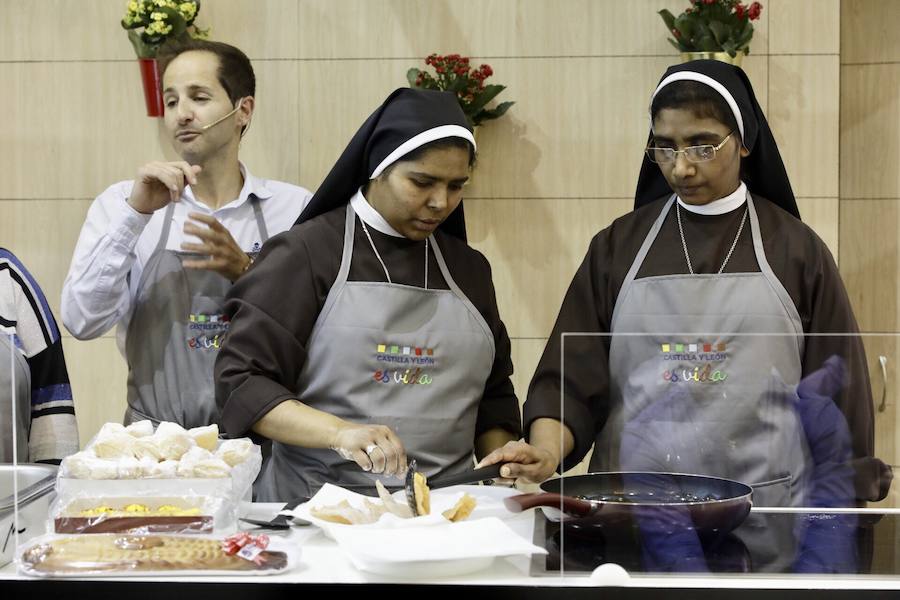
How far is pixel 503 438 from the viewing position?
240 centimetres

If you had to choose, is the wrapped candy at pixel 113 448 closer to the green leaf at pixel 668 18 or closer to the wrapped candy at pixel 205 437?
the wrapped candy at pixel 205 437

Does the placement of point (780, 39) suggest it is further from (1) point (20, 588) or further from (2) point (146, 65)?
(1) point (20, 588)

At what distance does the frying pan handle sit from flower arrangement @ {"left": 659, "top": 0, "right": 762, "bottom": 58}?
7.14 feet

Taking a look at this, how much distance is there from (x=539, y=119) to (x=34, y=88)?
70.9 inches

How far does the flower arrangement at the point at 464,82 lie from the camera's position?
3598 millimetres

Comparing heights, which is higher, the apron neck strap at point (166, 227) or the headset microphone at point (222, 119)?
the headset microphone at point (222, 119)

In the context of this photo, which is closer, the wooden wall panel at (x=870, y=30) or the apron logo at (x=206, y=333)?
the apron logo at (x=206, y=333)

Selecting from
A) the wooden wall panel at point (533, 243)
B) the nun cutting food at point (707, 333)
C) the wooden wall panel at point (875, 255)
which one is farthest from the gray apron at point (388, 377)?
the wooden wall panel at point (875, 255)

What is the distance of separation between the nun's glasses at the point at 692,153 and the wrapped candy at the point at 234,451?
1065 millimetres

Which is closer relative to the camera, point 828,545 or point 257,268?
point 828,545

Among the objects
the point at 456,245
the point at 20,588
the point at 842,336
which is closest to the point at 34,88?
the point at 456,245

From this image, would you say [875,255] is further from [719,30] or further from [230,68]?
[230,68]

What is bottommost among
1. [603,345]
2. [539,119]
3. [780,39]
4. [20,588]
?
[20,588]

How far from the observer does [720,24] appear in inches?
137
